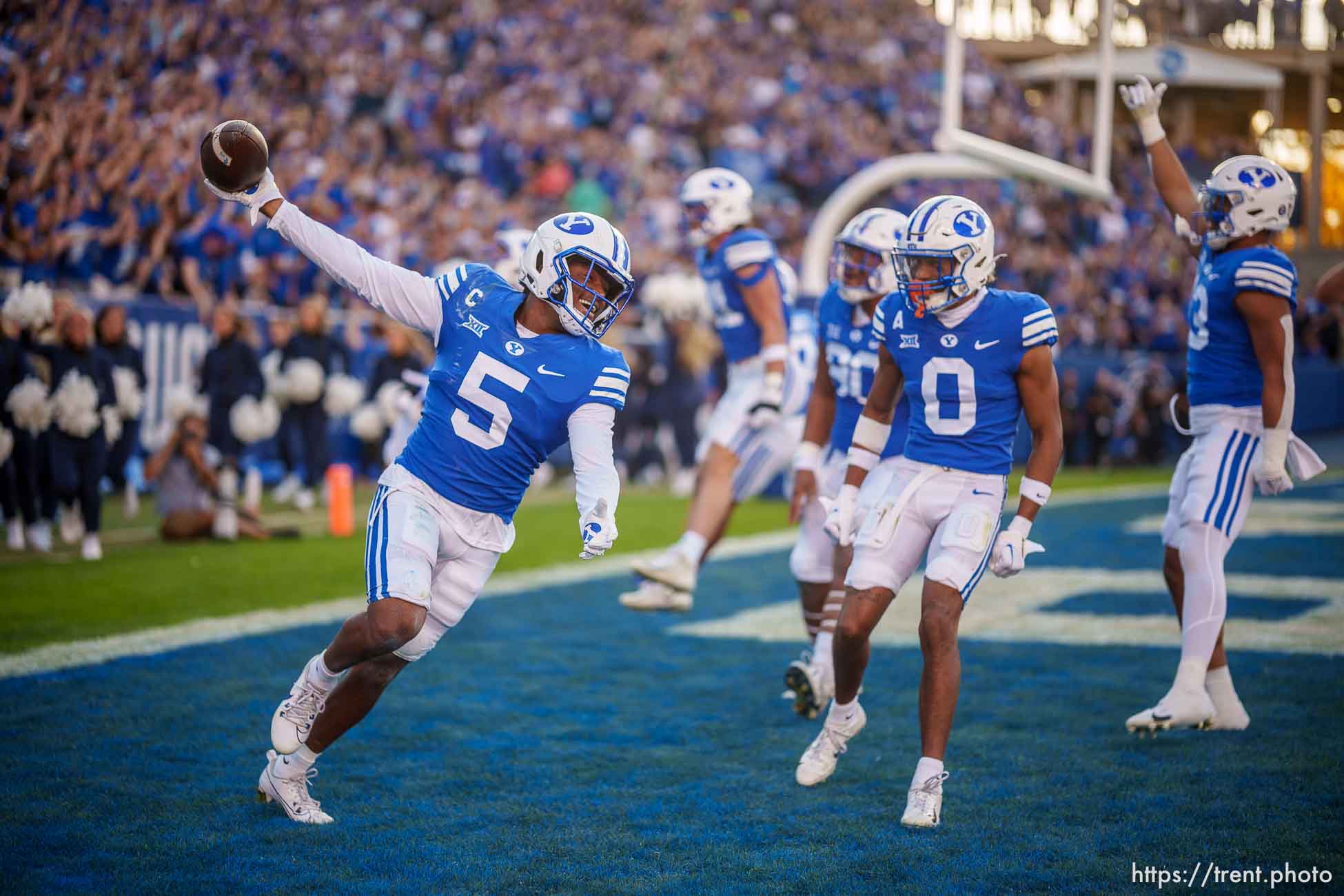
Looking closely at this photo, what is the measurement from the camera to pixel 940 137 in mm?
12961

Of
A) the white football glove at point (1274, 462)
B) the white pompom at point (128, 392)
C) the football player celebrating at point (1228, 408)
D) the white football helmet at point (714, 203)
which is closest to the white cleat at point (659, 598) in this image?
the white football helmet at point (714, 203)

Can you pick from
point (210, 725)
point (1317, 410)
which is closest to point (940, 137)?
point (210, 725)

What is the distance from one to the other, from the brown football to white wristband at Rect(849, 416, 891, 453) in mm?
2169

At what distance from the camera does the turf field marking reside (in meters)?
7.51

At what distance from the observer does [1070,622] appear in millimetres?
8078

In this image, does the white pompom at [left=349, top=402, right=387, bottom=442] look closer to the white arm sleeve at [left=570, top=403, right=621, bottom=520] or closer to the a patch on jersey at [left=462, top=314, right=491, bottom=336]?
the a patch on jersey at [left=462, top=314, right=491, bottom=336]

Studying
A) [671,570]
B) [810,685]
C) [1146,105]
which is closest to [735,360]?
[671,570]

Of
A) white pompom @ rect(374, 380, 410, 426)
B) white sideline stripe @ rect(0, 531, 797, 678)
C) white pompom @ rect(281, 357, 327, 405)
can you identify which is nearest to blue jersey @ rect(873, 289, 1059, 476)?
white sideline stripe @ rect(0, 531, 797, 678)

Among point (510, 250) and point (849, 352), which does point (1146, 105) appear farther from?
point (510, 250)

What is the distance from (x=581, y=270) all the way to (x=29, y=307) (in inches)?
280

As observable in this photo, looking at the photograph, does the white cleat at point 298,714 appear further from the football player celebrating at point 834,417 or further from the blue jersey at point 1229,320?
the blue jersey at point 1229,320

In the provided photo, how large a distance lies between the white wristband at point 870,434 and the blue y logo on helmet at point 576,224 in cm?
127

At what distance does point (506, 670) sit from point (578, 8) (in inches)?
693

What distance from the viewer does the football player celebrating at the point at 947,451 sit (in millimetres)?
4645
